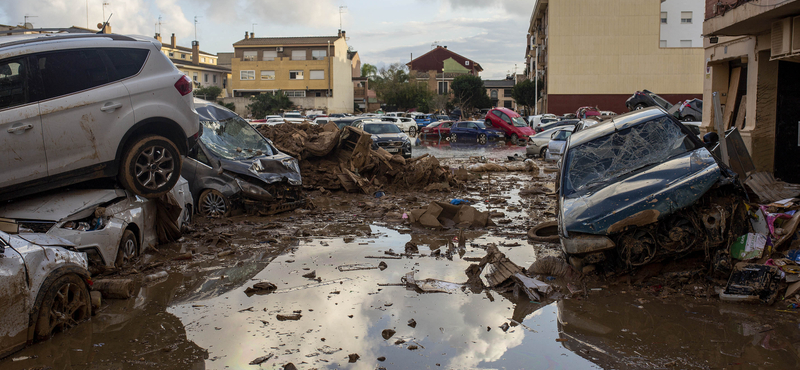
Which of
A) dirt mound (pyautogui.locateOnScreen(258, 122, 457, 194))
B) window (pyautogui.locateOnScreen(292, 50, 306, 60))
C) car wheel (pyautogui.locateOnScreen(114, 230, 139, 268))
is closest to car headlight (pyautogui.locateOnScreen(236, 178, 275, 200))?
car wheel (pyautogui.locateOnScreen(114, 230, 139, 268))

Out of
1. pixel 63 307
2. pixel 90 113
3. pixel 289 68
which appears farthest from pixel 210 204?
pixel 289 68

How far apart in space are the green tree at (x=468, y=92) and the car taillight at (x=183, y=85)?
5995 centimetres

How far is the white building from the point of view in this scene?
57906 millimetres

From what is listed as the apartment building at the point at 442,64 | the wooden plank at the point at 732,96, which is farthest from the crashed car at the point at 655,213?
the apartment building at the point at 442,64

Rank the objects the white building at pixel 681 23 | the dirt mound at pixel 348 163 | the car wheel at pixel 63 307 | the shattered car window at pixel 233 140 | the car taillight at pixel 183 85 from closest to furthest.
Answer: the car wheel at pixel 63 307
the car taillight at pixel 183 85
the shattered car window at pixel 233 140
the dirt mound at pixel 348 163
the white building at pixel 681 23

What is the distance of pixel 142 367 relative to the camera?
13.3 ft

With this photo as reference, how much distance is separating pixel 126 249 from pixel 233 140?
4516 millimetres

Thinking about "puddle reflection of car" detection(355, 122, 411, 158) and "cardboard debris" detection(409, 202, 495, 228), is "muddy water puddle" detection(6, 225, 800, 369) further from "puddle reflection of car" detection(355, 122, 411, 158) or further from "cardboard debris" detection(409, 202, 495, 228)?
"puddle reflection of car" detection(355, 122, 411, 158)

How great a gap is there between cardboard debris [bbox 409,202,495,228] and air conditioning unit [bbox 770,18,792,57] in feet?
22.9

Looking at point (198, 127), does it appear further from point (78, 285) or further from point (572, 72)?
point (572, 72)

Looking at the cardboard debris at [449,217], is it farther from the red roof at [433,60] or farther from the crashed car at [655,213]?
the red roof at [433,60]

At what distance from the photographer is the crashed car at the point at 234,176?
999cm

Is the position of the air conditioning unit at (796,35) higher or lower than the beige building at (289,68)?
lower

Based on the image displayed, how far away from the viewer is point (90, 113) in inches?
242
